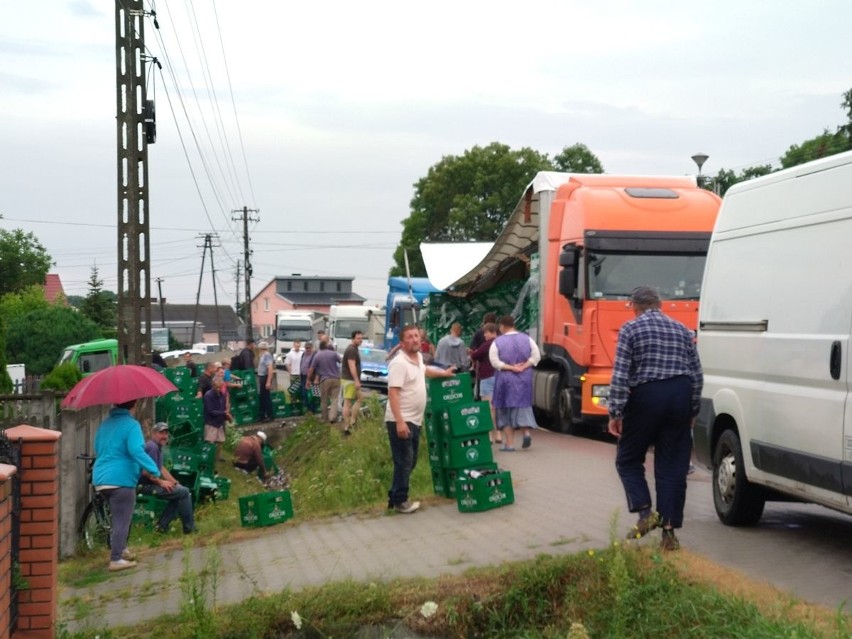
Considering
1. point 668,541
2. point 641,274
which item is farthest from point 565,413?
point 668,541

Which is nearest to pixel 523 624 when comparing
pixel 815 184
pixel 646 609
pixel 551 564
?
pixel 551 564

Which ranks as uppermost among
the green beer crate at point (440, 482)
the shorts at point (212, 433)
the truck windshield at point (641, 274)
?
the truck windshield at point (641, 274)

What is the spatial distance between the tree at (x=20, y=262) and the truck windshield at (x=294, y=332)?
63.5 feet

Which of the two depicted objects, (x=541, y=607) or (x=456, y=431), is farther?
(x=456, y=431)

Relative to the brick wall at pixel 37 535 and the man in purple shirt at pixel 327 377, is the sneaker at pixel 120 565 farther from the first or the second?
the man in purple shirt at pixel 327 377

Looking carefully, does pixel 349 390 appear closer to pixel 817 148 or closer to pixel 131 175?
pixel 131 175

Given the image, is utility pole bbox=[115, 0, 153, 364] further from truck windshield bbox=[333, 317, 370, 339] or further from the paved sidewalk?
truck windshield bbox=[333, 317, 370, 339]

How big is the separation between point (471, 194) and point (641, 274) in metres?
45.8

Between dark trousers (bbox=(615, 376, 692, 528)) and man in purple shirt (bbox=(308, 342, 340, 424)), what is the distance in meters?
17.0

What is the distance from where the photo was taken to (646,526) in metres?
8.00

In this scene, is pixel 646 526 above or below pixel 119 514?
above

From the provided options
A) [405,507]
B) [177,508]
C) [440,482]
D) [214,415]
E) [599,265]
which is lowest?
[214,415]

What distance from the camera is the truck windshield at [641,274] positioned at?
56.0ft

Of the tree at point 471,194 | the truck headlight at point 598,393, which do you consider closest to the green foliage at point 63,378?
the truck headlight at point 598,393
